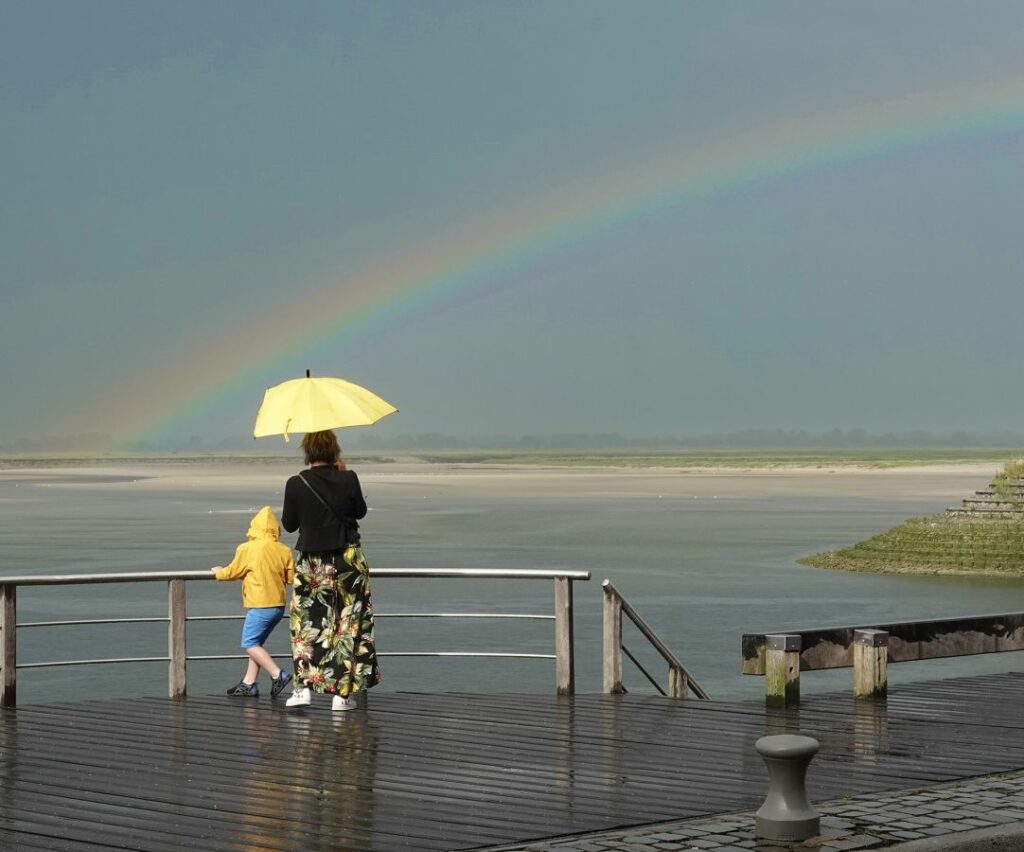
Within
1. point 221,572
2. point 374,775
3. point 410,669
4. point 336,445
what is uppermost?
point 336,445

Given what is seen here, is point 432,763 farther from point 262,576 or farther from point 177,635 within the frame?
point 177,635

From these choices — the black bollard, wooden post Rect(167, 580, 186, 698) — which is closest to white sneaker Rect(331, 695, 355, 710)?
wooden post Rect(167, 580, 186, 698)

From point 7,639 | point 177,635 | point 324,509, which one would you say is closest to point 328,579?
point 324,509

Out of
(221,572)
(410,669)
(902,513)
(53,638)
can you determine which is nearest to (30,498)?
(902,513)

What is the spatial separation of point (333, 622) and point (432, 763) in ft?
6.09

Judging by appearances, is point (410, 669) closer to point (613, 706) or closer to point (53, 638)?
point (53, 638)

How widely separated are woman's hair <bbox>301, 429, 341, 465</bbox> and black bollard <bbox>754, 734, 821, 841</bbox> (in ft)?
15.0

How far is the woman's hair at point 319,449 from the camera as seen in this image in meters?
10.7

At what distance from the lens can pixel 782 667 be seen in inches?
432

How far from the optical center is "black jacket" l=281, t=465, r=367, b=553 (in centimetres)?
1059

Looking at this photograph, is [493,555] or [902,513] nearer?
[493,555]

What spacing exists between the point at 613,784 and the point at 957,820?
1915mm

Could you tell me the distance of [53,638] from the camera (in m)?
36.7

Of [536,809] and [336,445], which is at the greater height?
[336,445]
